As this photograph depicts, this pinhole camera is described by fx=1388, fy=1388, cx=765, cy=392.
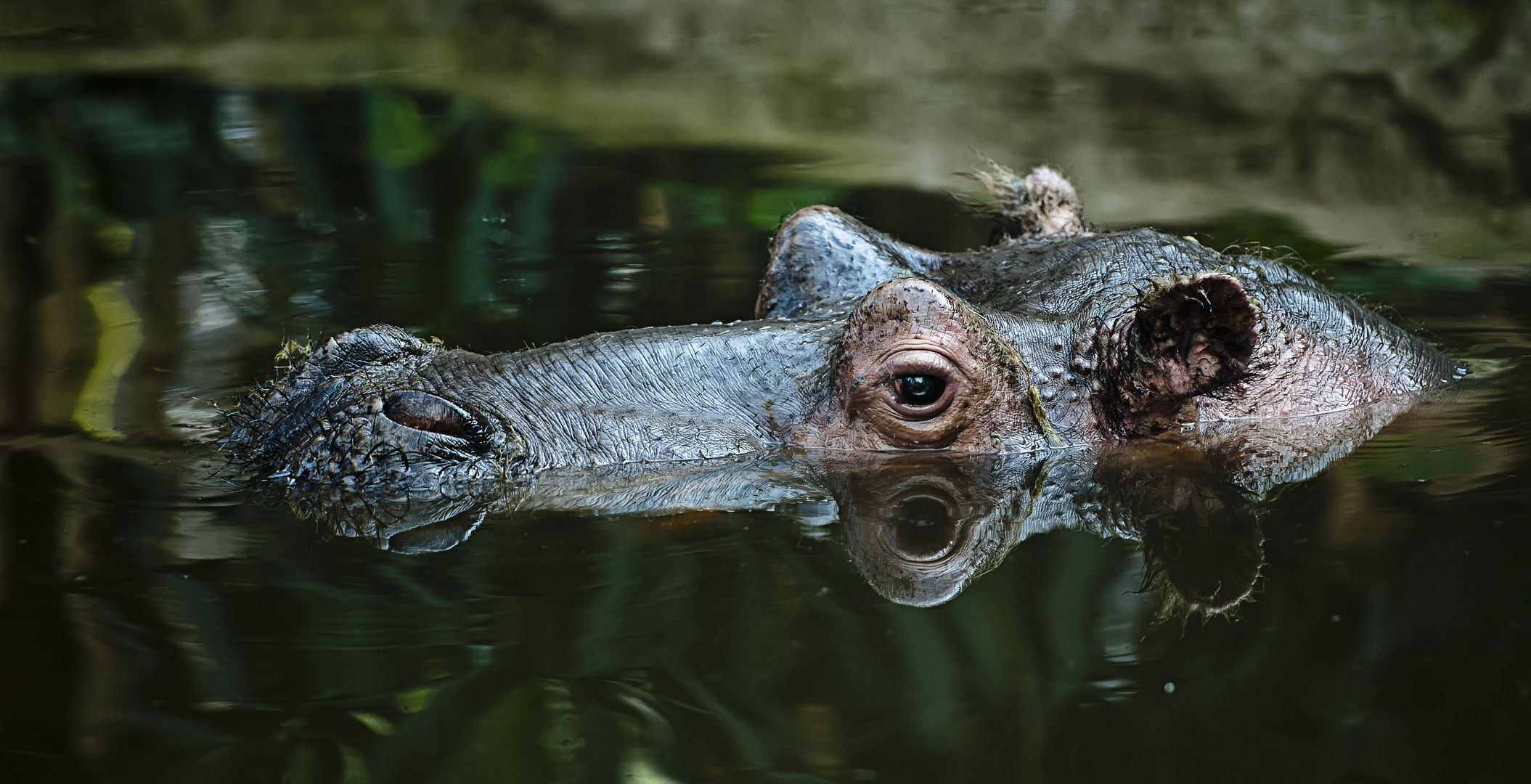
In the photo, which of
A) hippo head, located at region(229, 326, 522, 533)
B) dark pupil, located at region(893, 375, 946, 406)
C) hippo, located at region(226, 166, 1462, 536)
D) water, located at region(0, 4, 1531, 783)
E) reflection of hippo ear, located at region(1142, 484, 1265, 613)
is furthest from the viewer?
dark pupil, located at region(893, 375, 946, 406)

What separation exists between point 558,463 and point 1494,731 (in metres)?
2.52

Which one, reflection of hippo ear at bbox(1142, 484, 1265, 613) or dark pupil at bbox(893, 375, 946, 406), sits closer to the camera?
reflection of hippo ear at bbox(1142, 484, 1265, 613)

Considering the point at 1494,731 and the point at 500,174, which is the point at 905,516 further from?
the point at 500,174

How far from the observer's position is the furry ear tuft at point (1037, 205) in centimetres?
584

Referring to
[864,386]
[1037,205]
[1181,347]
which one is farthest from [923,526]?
[1037,205]

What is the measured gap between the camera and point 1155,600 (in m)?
3.25

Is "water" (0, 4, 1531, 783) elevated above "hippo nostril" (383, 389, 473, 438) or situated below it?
below

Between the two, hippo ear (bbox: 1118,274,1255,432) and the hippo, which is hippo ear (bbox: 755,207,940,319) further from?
hippo ear (bbox: 1118,274,1255,432)

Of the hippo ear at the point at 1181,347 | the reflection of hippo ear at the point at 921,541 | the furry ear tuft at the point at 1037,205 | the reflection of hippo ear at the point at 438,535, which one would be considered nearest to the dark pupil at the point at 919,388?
the reflection of hippo ear at the point at 921,541

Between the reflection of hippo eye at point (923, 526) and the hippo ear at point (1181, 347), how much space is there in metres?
0.88

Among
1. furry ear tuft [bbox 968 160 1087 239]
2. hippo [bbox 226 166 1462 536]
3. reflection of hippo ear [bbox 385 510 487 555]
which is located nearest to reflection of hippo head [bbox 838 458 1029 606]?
hippo [bbox 226 166 1462 536]

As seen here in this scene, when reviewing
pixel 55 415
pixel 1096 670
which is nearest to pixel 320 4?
pixel 55 415

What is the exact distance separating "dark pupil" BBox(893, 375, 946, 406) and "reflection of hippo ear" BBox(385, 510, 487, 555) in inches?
51.4

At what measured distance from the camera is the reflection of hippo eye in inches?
143
